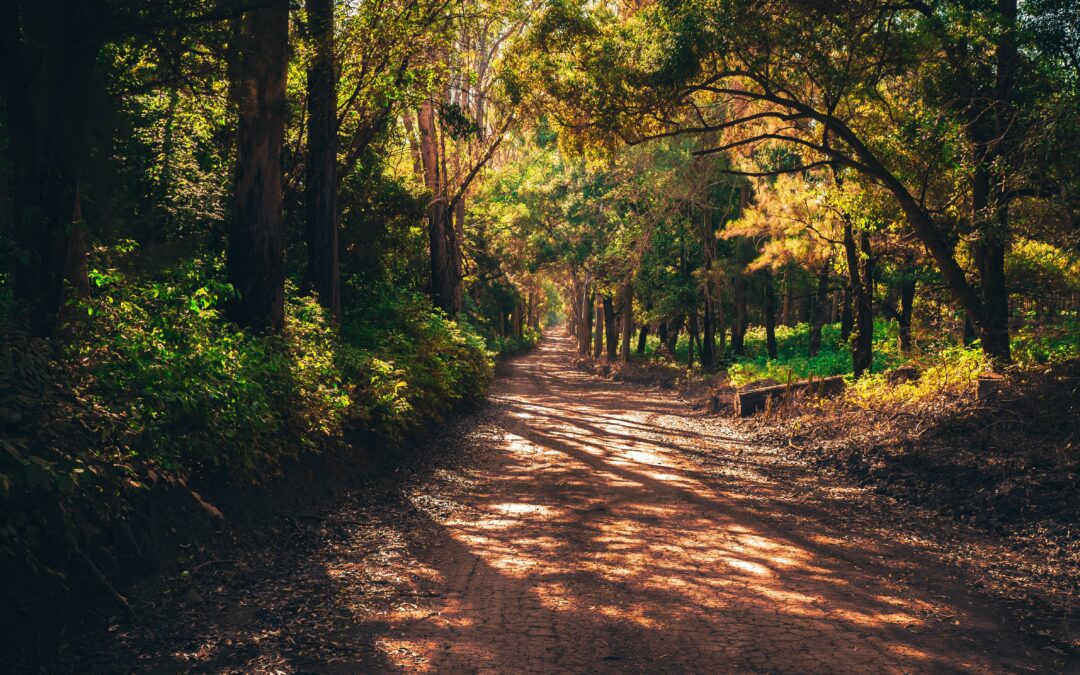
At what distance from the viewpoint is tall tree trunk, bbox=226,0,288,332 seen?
36.0 feet

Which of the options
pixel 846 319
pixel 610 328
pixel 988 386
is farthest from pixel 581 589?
pixel 610 328

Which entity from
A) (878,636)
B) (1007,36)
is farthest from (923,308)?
(878,636)

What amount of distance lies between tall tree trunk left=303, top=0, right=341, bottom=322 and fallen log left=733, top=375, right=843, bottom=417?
10.0 m

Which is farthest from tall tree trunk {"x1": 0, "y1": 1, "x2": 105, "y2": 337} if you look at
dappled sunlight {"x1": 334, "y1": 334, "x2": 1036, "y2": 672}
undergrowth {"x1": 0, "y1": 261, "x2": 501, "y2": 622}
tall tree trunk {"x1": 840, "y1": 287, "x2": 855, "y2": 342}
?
tall tree trunk {"x1": 840, "y1": 287, "x2": 855, "y2": 342}

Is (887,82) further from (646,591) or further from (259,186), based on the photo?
(646,591)

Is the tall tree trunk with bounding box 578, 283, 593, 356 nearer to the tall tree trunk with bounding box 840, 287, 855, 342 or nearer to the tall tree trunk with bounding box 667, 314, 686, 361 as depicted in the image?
the tall tree trunk with bounding box 667, 314, 686, 361

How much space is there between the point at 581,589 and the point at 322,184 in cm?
1076

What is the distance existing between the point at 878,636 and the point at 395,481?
278 inches

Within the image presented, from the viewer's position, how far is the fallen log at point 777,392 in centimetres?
1689

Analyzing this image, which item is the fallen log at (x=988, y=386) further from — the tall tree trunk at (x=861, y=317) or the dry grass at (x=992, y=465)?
the tall tree trunk at (x=861, y=317)

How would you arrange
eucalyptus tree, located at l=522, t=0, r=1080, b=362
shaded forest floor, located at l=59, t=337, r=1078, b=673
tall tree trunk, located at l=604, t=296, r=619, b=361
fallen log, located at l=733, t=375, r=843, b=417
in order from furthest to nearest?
tall tree trunk, located at l=604, t=296, r=619, b=361 → fallen log, located at l=733, t=375, r=843, b=417 → eucalyptus tree, located at l=522, t=0, r=1080, b=362 → shaded forest floor, located at l=59, t=337, r=1078, b=673

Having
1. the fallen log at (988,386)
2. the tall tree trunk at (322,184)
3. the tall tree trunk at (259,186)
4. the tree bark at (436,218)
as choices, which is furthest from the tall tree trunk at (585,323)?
the tall tree trunk at (259,186)

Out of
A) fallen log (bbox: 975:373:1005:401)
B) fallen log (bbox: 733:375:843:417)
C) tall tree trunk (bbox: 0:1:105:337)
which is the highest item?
tall tree trunk (bbox: 0:1:105:337)

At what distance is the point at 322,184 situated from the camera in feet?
48.3
